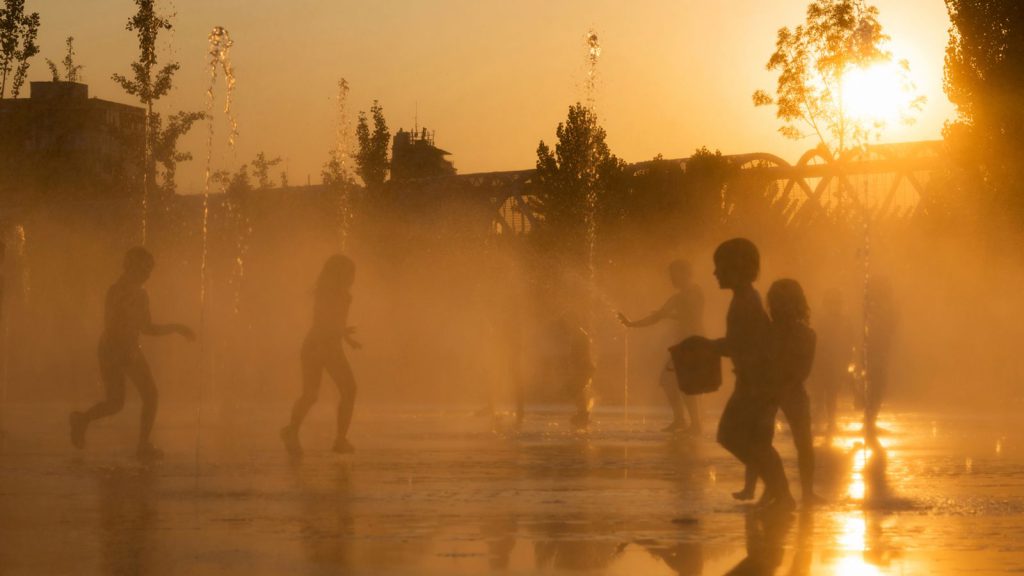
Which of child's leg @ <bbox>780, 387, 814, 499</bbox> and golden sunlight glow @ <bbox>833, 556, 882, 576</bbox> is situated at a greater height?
child's leg @ <bbox>780, 387, 814, 499</bbox>

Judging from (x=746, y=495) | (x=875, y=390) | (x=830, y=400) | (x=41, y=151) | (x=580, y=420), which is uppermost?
(x=41, y=151)

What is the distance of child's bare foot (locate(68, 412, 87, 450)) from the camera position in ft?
46.6

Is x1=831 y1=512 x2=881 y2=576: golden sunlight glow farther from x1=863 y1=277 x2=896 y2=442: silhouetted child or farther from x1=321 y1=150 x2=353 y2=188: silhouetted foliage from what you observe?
x1=321 y1=150 x2=353 y2=188: silhouetted foliage

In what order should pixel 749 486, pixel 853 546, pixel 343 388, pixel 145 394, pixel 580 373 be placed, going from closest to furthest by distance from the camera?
pixel 853 546 < pixel 749 486 < pixel 145 394 < pixel 343 388 < pixel 580 373

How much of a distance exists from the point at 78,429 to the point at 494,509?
233 inches

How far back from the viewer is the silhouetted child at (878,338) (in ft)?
59.2

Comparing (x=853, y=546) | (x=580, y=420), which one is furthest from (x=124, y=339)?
(x=853, y=546)

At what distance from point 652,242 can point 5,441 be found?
43.1m

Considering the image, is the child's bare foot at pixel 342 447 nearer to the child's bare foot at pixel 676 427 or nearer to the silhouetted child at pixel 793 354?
the child's bare foot at pixel 676 427

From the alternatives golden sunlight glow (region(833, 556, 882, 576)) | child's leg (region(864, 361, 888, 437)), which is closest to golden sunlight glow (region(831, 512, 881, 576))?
golden sunlight glow (region(833, 556, 882, 576))

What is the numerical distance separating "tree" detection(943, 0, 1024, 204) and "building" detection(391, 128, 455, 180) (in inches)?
3956

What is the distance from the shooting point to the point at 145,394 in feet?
45.1

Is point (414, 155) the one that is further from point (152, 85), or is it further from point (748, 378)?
point (748, 378)

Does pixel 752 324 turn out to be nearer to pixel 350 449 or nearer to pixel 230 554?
pixel 230 554
